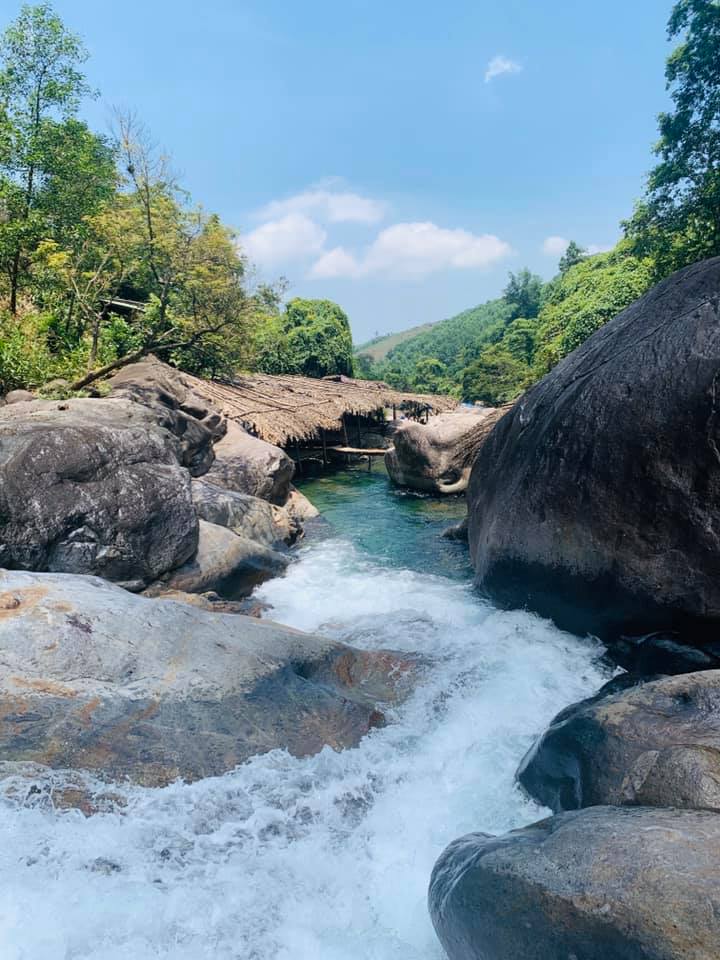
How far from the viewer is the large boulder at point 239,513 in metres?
8.85

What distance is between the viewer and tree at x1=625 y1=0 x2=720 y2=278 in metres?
12.2

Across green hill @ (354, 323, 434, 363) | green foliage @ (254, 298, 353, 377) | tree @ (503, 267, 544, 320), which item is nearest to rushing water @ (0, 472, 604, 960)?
green foliage @ (254, 298, 353, 377)

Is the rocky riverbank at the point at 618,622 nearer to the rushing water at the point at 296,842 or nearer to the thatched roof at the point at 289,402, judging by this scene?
the rushing water at the point at 296,842

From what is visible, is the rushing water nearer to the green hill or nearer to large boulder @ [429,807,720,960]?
large boulder @ [429,807,720,960]

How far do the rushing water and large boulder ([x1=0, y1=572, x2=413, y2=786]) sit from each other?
0.64ft

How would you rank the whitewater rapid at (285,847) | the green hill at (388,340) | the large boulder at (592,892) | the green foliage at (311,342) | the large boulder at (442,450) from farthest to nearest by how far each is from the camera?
the green hill at (388,340), the green foliage at (311,342), the large boulder at (442,450), the whitewater rapid at (285,847), the large boulder at (592,892)

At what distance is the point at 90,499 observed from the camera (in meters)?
6.45

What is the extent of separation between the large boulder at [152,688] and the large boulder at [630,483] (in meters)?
2.30

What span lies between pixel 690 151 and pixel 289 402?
11.4 m

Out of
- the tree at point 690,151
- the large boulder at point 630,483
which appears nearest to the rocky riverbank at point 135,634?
the large boulder at point 630,483

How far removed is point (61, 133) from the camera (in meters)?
A: 13.2

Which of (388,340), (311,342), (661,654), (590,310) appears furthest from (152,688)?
(388,340)

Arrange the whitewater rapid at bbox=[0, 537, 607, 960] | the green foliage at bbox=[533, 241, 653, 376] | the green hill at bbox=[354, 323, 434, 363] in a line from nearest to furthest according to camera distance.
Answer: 1. the whitewater rapid at bbox=[0, 537, 607, 960]
2. the green foliage at bbox=[533, 241, 653, 376]
3. the green hill at bbox=[354, 323, 434, 363]

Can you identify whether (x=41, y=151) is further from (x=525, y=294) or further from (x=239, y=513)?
(x=525, y=294)
